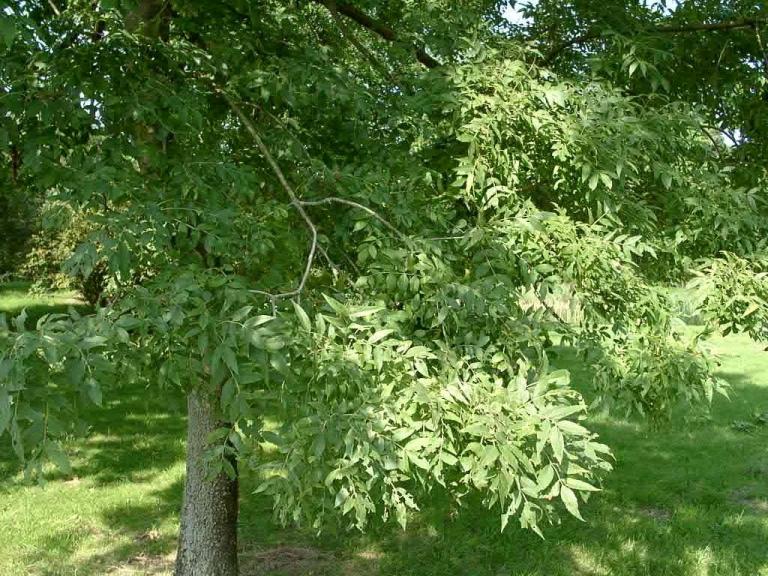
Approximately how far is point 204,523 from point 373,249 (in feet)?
9.88

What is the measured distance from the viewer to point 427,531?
642 cm

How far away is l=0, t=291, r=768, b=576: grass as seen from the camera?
18.7ft

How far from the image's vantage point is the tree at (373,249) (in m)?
2.21

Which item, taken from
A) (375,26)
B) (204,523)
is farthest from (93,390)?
(375,26)

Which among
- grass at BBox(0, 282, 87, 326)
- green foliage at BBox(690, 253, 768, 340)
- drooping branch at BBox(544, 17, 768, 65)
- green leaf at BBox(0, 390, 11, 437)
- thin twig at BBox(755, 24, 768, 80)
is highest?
drooping branch at BBox(544, 17, 768, 65)

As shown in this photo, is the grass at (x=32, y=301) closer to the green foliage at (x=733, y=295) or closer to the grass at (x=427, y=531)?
the grass at (x=427, y=531)

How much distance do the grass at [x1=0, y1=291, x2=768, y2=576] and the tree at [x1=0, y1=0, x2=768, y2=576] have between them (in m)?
1.61

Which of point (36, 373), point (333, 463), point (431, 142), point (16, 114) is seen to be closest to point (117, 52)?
point (16, 114)

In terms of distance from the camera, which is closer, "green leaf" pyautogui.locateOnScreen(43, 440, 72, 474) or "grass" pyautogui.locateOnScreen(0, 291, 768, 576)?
"green leaf" pyautogui.locateOnScreen(43, 440, 72, 474)

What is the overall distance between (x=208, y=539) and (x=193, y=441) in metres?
0.69

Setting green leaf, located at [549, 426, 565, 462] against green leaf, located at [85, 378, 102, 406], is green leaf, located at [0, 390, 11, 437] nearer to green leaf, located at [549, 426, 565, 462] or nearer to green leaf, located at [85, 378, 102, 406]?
green leaf, located at [85, 378, 102, 406]

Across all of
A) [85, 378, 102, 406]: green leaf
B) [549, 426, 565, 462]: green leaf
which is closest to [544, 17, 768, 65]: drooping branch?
[549, 426, 565, 462]: green leaf

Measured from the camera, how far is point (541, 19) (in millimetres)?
5488

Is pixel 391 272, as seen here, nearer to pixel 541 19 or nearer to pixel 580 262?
pixel 580 262
